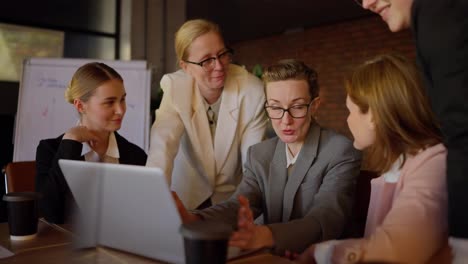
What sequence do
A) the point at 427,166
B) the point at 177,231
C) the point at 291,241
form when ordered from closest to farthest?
the point at 177,231 < the point at 427,166 < the point at 291,241

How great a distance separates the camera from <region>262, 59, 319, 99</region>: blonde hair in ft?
4.73

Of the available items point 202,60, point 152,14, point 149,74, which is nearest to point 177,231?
point 202,60

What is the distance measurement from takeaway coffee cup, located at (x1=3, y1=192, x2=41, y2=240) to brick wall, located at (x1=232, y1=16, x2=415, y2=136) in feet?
17.5

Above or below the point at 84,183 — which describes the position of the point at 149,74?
above

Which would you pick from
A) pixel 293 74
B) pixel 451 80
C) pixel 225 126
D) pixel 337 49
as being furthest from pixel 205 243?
pixel 337 49

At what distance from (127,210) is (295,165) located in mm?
670

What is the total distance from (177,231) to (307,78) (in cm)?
82

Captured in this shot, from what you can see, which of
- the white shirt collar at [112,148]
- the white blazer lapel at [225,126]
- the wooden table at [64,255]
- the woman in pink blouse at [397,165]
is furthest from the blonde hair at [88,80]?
the woman in pink blouse at [397,165]

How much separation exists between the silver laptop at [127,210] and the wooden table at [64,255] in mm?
19

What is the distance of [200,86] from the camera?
73.0 inches

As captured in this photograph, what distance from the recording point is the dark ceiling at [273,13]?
217 inches

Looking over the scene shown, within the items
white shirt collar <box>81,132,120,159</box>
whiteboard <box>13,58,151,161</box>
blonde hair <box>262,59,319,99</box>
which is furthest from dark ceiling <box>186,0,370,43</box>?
blonde hair <box>262,59,319,99</box>

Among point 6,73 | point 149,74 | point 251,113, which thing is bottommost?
point 251,113

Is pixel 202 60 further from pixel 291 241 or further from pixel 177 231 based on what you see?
pixel 177 231
